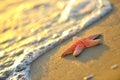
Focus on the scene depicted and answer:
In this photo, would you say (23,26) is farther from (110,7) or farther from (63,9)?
(110,7)

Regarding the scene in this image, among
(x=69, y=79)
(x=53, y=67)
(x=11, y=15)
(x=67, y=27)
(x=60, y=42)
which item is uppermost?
(x=11, y=15)

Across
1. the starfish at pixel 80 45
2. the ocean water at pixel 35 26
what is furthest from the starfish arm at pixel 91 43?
the ocean water at pixel 35 26

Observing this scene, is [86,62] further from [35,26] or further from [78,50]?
[35,26]

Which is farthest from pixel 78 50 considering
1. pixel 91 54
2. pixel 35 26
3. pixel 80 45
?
pixel 35 26

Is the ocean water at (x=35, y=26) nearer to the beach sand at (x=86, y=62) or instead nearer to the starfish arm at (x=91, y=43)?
the beach sand at (x=86, y=62)

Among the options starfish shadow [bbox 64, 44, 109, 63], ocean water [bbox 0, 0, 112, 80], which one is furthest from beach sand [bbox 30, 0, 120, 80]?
ocean water [bbox 0, 0, 112, 80]

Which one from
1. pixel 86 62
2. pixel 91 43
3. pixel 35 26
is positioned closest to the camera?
pixel 86 62

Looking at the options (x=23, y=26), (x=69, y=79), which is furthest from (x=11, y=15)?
(x=69, y=79)
